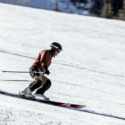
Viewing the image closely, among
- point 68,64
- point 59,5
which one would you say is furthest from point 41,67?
point 59,5

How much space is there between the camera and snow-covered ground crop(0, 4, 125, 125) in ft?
15.2

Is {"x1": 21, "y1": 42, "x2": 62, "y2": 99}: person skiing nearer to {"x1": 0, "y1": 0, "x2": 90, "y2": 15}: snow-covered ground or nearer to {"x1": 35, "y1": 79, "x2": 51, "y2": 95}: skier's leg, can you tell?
{"x1": 35, "y1": 79, "x2": 51, "y2": 95}: skier's leg

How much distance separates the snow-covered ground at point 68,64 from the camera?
15.2 ft

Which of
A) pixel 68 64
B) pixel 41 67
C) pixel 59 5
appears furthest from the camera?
pixel 59 5

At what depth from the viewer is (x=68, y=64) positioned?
9.87 metres

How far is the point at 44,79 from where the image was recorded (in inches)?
208

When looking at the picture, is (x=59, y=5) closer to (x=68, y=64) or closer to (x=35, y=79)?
(x=68, y=64)

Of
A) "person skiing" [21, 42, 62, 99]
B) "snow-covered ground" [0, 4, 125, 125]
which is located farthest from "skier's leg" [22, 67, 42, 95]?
"snow-covered ground" [0, 4, 125, 125]

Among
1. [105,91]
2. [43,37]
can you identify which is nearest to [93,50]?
[43,37]

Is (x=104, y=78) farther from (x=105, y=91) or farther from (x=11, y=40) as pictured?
(x=11, y=40)

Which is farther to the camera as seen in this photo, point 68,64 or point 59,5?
point 59,5

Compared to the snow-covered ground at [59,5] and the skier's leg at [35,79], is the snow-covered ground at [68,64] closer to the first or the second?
the skier's leg at [35,79]

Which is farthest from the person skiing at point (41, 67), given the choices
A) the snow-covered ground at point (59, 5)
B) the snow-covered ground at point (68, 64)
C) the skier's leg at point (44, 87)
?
the snow-covered ground at point (59, 5)

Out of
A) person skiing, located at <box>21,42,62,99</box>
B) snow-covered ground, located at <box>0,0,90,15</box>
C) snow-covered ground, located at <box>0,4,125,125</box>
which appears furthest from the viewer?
snow-covered ground, located at <box>0,0,90,15</box>
